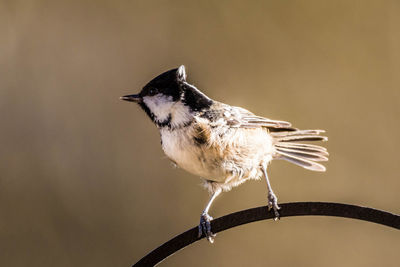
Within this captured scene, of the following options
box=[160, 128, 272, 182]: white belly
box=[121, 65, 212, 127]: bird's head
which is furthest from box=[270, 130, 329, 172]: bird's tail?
box=[121, 65, 212, 127]: bird's head

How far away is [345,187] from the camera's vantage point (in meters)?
3.98

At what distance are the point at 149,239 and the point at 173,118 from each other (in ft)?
6.36

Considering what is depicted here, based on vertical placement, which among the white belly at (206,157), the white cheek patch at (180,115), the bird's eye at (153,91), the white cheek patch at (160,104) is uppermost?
the bird's eye at (153,91)

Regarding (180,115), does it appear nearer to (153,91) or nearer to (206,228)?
(153,91)

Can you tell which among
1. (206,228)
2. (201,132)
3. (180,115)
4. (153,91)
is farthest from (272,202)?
(153,91)

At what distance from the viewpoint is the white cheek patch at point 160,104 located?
90.4 inches

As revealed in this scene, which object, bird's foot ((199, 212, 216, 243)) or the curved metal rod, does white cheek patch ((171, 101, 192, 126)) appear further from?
the curved metal rod

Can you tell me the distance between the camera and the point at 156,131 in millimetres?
4184

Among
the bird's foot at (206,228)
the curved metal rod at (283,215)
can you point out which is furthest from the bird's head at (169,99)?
the curved metal rod at (283,215)

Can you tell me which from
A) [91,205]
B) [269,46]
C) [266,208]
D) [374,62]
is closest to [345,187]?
[374,62]

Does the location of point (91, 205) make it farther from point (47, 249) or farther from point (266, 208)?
point (266, 208)

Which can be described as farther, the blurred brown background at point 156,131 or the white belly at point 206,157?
the blurred brown background at point 156,131

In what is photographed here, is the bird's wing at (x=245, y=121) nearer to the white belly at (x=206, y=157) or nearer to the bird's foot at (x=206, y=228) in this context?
the white belly at (x=206, y=157)

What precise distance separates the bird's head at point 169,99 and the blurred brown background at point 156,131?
162 centimetres
